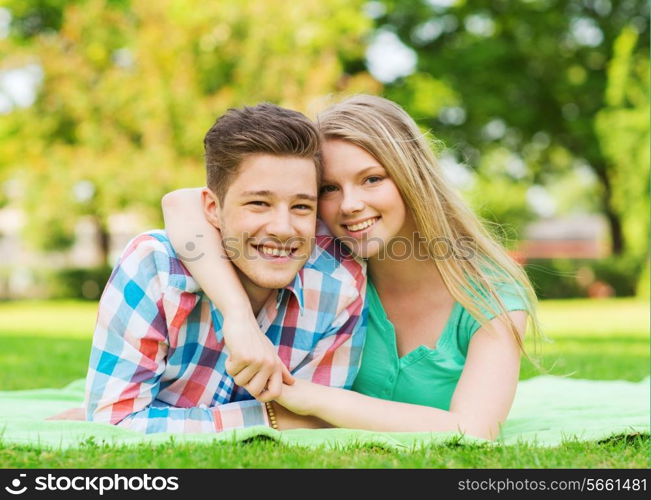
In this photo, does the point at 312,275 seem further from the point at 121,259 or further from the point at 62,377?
the point at 62,377

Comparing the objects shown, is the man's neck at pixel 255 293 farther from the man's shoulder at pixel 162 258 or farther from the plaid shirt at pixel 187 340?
the man's shoulder at pixel 162 258

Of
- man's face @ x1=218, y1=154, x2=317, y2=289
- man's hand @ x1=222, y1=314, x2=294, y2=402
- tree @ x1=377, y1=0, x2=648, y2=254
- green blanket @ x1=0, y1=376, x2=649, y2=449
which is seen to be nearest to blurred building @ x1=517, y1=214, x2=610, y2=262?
tree @ x1=377, y1=0, x2=648, y2=254

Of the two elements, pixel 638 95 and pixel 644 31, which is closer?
pixel 638 95

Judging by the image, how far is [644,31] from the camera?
24.4 metres

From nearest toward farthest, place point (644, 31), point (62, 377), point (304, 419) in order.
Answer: point (304, 419)
point (62, 377)
point (644, 31)

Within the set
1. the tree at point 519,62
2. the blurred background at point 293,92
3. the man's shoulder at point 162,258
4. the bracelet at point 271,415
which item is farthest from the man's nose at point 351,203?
the tree at point 519,62

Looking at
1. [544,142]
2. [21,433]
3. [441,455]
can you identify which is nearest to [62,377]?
[21,433]

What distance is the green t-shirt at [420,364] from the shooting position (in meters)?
3.46

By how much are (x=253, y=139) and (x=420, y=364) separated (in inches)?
50.3

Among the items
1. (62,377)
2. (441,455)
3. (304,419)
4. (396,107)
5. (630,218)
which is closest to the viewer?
(441,455)

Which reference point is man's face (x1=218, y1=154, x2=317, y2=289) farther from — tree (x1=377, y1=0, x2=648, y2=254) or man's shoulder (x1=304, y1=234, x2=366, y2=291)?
tree (x1=377, y1=0, x2=648, y2=254)

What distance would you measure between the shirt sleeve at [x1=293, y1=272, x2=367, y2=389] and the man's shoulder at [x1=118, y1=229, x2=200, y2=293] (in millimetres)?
597

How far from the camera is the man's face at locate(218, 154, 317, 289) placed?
9.98 ft

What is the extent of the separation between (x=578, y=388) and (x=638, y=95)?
16.5 meters
